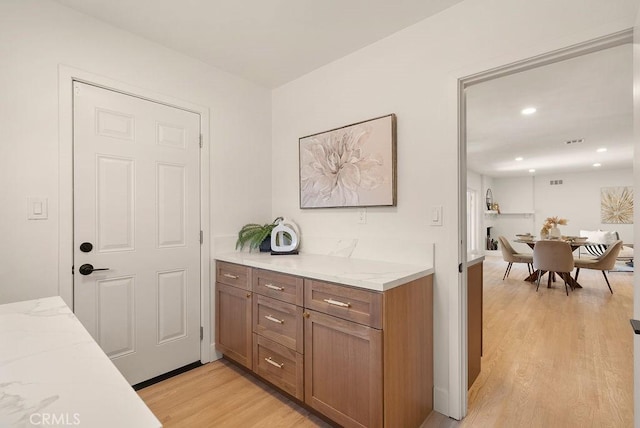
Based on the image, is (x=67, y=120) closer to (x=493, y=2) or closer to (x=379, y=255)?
(x=379, y=255)

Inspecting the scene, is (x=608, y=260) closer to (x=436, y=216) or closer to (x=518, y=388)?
(x=518, y=388)

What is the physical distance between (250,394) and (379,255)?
1.28 metres

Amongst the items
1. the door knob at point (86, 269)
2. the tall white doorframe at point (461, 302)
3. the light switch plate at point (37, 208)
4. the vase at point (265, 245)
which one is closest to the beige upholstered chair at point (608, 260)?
the tall white doorframe at point (461, 302)

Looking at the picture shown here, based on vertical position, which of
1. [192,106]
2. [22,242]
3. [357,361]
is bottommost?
[357,361]

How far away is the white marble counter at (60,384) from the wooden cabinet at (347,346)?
106cm

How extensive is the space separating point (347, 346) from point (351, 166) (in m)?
1.27

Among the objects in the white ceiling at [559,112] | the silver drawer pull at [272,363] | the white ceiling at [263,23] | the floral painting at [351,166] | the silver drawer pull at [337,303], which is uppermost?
the white ceiling at [263,23]

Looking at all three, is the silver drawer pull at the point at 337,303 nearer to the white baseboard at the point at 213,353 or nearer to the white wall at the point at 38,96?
the white baseboard at the point at 213,353

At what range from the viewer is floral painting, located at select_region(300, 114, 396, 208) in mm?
2094

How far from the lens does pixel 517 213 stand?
936 cm

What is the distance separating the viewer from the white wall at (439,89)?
1.53 metres

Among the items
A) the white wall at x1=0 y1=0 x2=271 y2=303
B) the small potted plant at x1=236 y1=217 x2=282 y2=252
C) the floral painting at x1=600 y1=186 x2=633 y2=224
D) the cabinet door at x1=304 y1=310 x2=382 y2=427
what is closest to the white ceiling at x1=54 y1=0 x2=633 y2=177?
the white wall at x1=0 y1=0 x2=271 y2=303

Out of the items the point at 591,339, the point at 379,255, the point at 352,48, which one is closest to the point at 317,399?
the point at 379,255

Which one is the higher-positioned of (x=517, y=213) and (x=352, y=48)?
(x=352, y=48)
